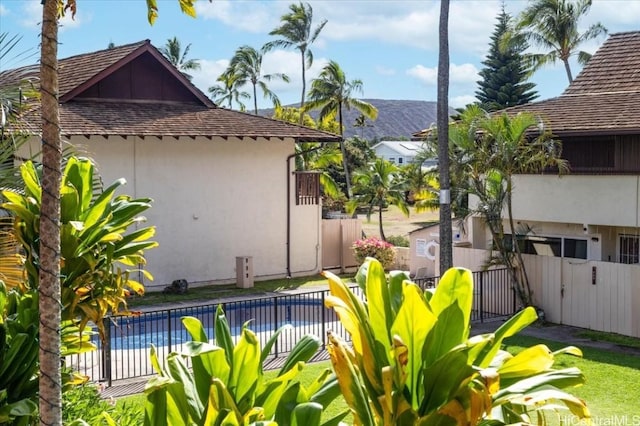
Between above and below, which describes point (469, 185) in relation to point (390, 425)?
above

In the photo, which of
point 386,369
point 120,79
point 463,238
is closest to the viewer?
point 386,369

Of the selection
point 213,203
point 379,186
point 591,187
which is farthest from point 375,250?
point 379,186

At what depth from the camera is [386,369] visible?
12.3ft

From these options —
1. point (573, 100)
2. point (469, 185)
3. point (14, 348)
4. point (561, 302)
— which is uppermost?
point (573, 100)

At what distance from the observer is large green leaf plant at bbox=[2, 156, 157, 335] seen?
653 cm

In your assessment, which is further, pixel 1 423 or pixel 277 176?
pixel 277 176

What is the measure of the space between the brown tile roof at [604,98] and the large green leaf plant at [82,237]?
13908 millimetres

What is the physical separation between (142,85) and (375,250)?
29.3ft

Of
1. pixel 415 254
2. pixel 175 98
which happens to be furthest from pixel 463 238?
pixel 175 98

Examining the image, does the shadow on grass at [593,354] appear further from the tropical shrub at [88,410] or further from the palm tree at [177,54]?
the palm tree at [177,54]

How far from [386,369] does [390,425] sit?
0.31 meters

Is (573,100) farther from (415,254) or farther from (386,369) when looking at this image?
(386,369)

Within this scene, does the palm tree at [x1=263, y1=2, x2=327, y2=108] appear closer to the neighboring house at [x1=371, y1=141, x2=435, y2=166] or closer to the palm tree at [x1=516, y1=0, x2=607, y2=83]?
the palm tree at [x1=516, y1=0, x2=607, y2=83]

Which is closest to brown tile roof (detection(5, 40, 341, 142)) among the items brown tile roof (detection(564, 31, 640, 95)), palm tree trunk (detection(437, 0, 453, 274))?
brown tile roof (detection(564, 31, 640, 95))
